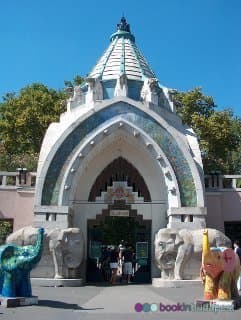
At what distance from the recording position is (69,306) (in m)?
10.1

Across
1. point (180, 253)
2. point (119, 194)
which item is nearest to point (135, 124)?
point (119, 194)

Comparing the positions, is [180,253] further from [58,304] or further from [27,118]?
[27,118]

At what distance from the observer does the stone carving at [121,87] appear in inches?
738

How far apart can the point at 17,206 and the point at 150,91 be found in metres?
7.50

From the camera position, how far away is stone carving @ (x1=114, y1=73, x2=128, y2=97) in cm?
1875

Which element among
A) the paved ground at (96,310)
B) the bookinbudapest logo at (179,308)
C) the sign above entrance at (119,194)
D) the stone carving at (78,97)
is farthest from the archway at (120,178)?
the bookinbudapest logo at (179,308)

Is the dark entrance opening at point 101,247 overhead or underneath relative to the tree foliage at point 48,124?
underneath

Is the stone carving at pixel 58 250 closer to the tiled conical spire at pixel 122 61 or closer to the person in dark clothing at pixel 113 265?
the person in dark clothing at pixel 113 265

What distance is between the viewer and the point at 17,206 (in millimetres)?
19078

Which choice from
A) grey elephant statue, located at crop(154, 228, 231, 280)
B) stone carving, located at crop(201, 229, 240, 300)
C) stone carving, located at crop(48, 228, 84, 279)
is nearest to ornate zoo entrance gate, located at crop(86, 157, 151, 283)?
stone carving, located at crop(48, 228, 84, 279)

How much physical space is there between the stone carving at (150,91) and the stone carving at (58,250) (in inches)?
257

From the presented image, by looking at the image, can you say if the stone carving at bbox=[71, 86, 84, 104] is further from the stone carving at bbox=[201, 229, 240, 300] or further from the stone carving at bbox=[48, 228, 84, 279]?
the stone carving at bbox=[201, 229, 240, 300]

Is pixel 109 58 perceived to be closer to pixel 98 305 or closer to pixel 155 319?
pixel 98 305

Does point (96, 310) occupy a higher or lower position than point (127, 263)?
lower
